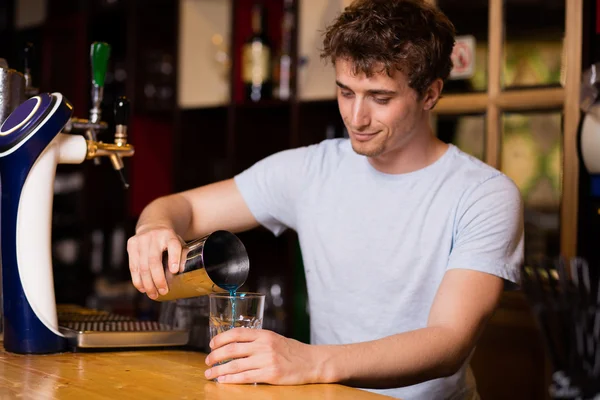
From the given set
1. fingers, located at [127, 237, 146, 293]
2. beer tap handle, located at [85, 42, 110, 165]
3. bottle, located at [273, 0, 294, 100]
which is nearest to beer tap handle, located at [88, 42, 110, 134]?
beer tap handle, located at [85, 42, 110, 165]

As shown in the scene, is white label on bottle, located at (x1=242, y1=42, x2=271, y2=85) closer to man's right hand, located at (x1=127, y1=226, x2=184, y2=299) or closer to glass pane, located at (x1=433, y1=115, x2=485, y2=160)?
glass pane, located at (x1=433, y1=115, x2=485, y2=160)

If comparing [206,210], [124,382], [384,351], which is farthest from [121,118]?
[384,351]

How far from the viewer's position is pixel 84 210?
434 centimetres

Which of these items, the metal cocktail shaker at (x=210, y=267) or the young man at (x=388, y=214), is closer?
the metal cocktail shaker at (x=210, y=267)

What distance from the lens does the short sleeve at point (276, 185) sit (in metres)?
1.94

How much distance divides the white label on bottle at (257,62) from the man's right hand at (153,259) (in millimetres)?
2027

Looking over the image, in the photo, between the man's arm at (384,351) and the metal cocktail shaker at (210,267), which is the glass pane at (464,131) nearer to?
the man's arm at (384,351)

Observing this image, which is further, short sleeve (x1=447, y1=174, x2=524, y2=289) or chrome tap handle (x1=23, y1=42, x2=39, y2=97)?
chrome tap handle (x1=23, y1=42, x2=39, y2=97)

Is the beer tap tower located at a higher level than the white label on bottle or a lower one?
lower

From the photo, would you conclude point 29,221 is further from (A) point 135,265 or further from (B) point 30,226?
(A) point 135,265

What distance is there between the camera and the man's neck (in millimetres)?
1795

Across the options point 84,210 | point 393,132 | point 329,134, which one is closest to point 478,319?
point 393,132

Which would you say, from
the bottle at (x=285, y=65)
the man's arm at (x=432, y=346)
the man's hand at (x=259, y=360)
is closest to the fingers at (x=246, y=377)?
the man's hand at (x=259, y=360)

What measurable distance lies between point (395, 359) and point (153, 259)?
1.48ft
